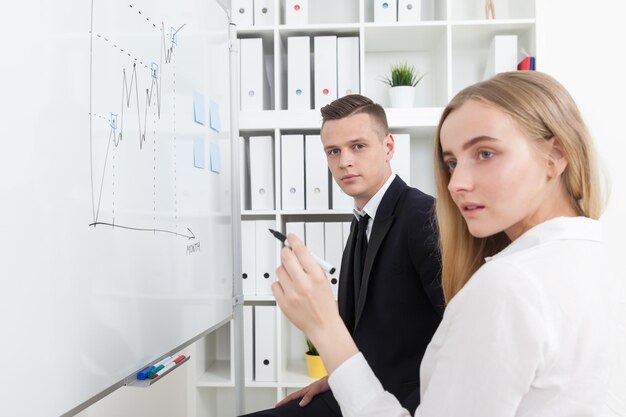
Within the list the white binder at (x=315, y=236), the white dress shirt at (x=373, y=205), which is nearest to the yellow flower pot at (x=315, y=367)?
the white binder at (x=315, y=236)

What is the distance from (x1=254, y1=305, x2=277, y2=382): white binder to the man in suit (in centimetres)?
59

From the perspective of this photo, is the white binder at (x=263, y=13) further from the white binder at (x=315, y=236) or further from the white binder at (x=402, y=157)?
the white binder at (x=315, y=236)

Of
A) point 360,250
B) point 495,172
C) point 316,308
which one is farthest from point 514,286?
point 360,250

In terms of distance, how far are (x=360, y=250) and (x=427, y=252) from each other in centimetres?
35

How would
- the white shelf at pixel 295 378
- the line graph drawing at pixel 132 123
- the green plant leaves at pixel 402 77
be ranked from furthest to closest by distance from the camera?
the green plant leaves at pixel 402 77, the white shelf at pixel 295 378, the line graph drawing at pixel 132 123

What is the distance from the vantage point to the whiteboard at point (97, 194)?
0.74m

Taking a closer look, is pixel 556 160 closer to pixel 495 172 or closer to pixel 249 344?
pixel 495 172

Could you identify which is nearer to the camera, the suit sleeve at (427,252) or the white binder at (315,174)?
the suit sleeve at (427,252)

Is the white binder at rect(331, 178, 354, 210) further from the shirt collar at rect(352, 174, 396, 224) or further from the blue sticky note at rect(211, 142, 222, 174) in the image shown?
the blue sticky note at rect(211, 142, 222, 174)

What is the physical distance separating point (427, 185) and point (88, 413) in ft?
6.11

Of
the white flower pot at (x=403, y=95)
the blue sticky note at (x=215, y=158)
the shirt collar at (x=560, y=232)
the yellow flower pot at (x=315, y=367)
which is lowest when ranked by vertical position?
the yellow flower pot at (x=315, y=367)

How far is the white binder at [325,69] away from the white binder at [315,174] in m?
0.19

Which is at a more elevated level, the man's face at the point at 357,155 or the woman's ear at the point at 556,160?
the man's face at the point at 357,155

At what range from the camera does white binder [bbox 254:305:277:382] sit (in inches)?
94.4
